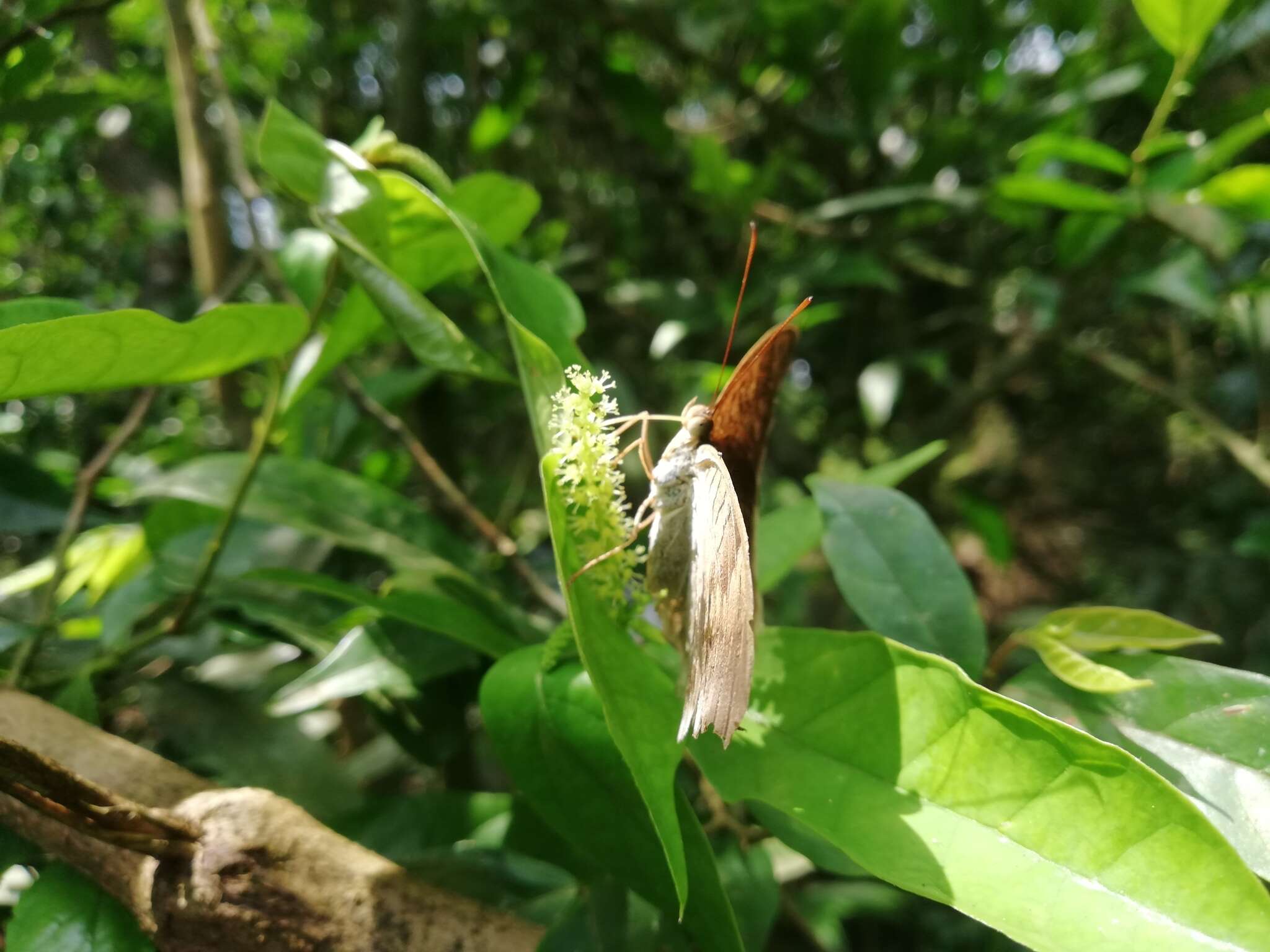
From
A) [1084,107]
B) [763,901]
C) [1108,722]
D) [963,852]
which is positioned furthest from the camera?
[1084,107]

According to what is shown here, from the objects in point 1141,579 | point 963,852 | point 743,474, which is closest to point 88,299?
point 743,474

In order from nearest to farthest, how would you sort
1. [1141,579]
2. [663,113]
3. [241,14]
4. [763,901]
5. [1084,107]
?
1. [763,901]
2. [1084,107]
3. [663,113]
4. [241,14]
5. [1141,579]

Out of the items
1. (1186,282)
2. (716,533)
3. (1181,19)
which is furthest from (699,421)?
(1186,282)

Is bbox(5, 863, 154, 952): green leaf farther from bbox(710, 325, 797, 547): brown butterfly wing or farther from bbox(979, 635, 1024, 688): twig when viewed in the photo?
bbox(979, 635, 1024, 688): twig

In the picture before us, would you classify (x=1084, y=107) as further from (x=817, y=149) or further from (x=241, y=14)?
(x=241, y=14)

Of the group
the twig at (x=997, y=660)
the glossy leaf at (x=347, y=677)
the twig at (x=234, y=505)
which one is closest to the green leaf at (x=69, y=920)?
the glossy leaf at (x=347, y=677)

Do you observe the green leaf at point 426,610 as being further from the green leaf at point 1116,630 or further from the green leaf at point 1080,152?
the green leaf at point 1080,152

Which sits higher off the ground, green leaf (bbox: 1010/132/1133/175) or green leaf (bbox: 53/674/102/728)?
green leaf (bbox: 1010/132/1133/175)

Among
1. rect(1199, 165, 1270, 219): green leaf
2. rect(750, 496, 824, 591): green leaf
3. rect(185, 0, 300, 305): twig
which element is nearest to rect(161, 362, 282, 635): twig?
rect(185, 0, 300, 305): twig
